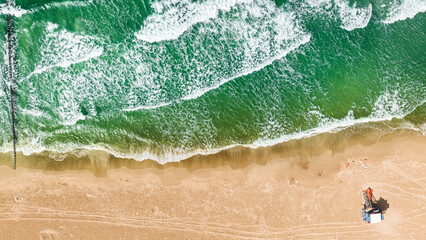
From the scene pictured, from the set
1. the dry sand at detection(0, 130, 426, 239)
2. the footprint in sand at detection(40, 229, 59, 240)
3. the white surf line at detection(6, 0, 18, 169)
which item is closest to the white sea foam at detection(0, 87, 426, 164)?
the dry sand at detection(0, 130, 426, 239)

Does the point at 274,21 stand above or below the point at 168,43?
above

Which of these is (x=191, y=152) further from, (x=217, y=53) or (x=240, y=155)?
(x=217, y=53)

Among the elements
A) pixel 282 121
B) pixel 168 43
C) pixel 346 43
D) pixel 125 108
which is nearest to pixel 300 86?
pixel 282 121

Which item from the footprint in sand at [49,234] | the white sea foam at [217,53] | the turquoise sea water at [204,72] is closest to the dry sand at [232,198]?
the footprint in sand at [49,234]

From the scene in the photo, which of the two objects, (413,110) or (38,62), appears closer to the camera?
(38,62)

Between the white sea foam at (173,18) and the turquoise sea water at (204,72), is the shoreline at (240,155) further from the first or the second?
the white sea foam at (173,18)

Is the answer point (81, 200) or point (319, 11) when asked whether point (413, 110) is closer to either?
point (319, 11)

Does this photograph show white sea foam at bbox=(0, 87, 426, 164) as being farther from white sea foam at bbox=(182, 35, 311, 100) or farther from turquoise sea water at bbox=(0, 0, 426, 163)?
white sea foam at bbox=(182, 35, 311, 100)

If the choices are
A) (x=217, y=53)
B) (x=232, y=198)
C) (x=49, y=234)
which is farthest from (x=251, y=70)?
(x=49, y=234)
